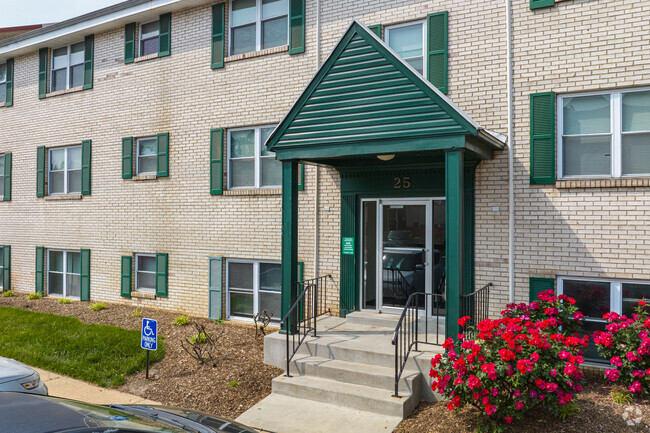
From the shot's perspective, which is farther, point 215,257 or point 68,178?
point 68,178

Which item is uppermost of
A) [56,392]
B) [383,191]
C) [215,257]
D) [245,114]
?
[245,114]

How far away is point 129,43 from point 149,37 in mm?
587

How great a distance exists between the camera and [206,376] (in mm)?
7641

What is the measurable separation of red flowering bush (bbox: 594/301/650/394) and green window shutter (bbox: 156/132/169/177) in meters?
9.48

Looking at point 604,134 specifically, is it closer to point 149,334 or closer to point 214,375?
point 214,375

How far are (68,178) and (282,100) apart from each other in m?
7.39

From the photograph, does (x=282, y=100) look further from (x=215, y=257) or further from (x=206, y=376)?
(x=206, y=376)

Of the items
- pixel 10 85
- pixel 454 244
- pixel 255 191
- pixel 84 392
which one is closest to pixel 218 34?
pixel 255 191

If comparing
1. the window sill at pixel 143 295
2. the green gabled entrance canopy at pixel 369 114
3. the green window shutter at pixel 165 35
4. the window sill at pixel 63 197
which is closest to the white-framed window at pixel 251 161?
the green gabled entrance canopy at pixel 369 114

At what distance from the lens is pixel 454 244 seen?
21.6 ft

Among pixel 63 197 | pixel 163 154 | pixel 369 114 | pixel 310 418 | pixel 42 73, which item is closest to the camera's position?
pixel 310 418

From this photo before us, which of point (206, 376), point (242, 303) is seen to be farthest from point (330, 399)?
point (242, 303)

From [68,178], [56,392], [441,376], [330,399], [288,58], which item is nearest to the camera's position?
[441,376]

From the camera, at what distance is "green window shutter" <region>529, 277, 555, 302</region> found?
307 inches
